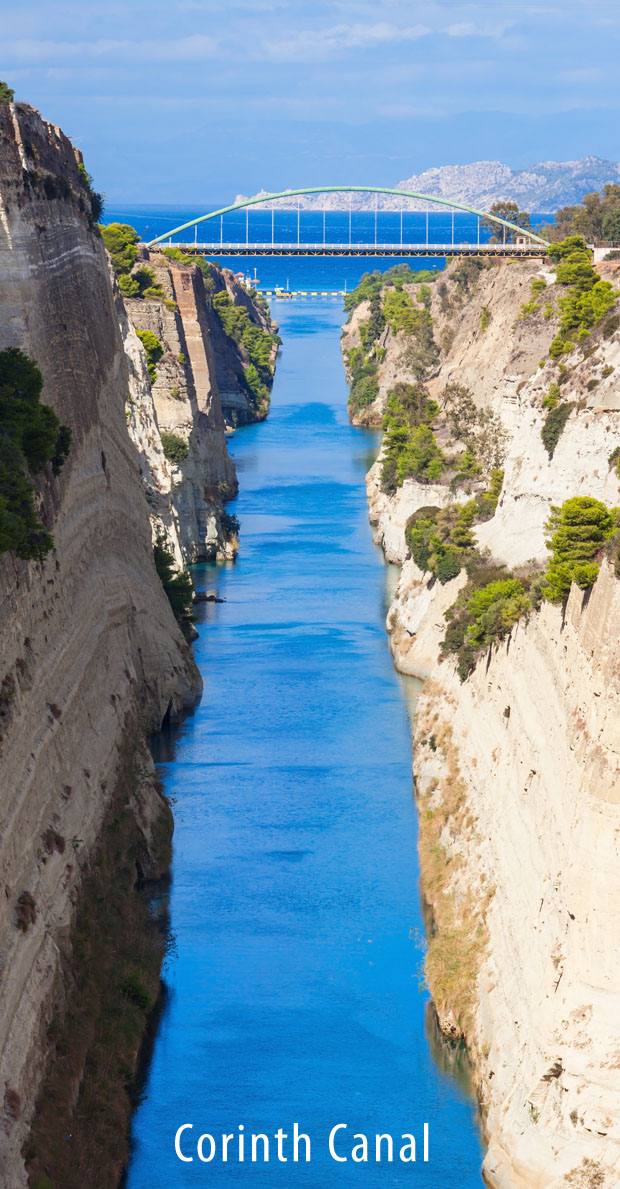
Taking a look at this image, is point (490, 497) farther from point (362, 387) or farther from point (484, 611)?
point (362, 387)

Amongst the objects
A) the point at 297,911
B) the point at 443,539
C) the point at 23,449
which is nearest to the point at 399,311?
the point at 443,539

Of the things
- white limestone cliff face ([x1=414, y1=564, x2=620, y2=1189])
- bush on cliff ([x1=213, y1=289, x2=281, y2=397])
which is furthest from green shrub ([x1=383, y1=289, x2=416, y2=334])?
white limestone cliff face ([x1=414, y1=564, x2=620, y2=1189])

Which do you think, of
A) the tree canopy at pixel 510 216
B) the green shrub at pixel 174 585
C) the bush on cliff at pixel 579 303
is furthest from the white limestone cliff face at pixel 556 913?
the tree canopy at pixel 510 216

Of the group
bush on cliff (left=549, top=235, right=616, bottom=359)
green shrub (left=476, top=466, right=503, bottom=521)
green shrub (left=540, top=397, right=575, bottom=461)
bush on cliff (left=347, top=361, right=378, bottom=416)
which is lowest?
bush on cliff (left=347, top=361, right=378, bottom=416)

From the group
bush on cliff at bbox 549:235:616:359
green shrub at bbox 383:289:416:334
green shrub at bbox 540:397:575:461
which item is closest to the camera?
green shrub at bbox 540:397:575:461

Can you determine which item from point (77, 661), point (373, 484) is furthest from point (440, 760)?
point (373, 484)

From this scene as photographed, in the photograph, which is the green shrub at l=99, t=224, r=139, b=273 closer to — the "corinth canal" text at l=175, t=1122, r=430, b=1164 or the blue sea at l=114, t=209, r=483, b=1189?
the blue sea at l=114, t=209, r=483, b=1189
